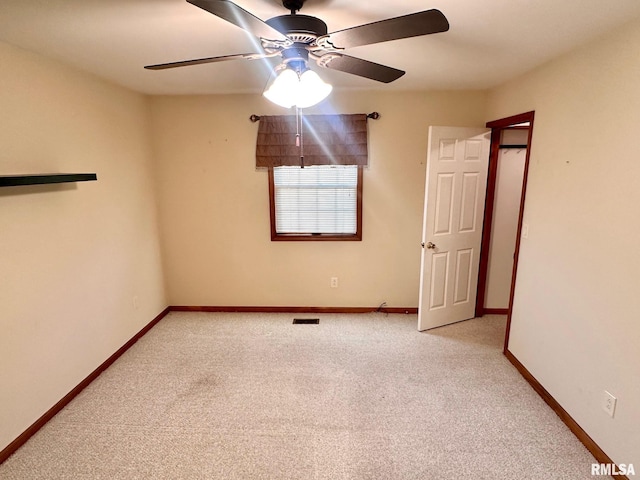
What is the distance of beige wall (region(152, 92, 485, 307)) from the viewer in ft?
11.0

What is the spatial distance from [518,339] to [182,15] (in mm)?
3151

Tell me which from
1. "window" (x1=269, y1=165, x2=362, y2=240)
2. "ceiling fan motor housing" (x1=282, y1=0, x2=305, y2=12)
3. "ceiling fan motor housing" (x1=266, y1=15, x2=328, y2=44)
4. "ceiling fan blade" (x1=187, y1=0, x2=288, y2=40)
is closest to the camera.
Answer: "ceiling fan blade" (x1=187, y1=0, x2=288, y2=40)

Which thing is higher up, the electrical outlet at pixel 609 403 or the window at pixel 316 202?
the window at pixel 316 202

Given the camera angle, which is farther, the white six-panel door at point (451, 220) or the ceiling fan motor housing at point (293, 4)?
the white six-panel door at point (451, 220)

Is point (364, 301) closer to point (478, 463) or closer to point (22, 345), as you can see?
point (478, 463)

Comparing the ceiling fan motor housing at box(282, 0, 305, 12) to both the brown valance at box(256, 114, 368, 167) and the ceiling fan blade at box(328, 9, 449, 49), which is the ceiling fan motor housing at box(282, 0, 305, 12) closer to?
the ceiling fan blade at box(328, 9, 449, 49)

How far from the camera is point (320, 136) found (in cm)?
335

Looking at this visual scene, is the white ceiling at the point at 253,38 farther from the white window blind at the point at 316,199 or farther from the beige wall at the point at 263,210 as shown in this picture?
the white window blind at the point at 316,199

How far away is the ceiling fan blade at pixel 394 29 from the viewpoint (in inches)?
42.9

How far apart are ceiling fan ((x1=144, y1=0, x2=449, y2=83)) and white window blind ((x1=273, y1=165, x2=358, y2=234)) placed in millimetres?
1755

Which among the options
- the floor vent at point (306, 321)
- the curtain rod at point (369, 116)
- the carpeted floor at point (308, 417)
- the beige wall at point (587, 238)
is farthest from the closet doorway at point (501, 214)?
the floor vent at point (306, 321)

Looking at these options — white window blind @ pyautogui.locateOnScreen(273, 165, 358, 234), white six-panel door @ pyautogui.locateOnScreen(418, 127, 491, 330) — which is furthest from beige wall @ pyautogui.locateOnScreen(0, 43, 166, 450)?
white six-panel door @ pyautogui.locateOnScreen(418, 127, 491, 330)

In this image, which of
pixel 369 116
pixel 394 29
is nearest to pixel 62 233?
pixel 394 29

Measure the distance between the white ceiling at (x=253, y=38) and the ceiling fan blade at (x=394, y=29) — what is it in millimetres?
279
